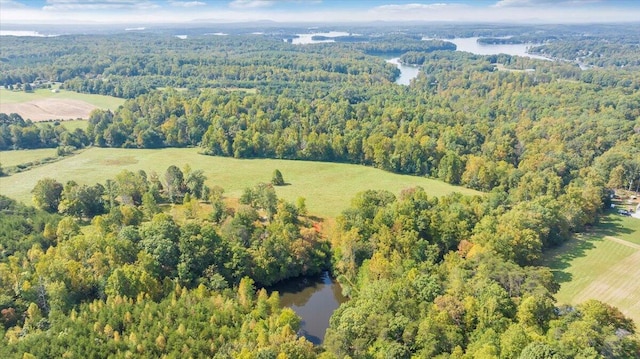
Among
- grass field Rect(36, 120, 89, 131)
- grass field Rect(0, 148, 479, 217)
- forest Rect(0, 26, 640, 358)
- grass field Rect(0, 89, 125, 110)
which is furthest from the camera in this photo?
grass field Rect(0, 89, 125, 110)

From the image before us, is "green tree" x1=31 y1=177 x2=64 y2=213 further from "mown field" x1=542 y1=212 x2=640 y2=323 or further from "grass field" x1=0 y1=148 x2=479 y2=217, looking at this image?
"mown field" x1=542 y1=212 x2=640 y2=323

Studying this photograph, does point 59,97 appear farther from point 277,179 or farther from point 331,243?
point 331,243

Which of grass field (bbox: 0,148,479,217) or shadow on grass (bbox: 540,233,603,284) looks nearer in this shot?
shadow on grass (bbox: 540,233,603,284)

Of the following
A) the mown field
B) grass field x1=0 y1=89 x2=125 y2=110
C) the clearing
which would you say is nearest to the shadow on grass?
the mown field

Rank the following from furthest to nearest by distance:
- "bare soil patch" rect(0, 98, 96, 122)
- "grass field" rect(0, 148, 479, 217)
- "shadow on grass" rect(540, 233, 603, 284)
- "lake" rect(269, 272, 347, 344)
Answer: "bare soil patch" rect(0, 98, 96, 122), "grass field" rect(0, 148, 479, 217), "shadow on grass" rect(540, 233, 603, 284), "lake" rect(269, 272, 347, 344)

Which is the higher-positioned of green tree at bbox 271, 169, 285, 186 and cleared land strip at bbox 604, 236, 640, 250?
green tree at bbox 271, 169, 285, 186

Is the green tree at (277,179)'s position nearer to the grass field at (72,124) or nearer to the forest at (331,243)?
the forest at (331,243)

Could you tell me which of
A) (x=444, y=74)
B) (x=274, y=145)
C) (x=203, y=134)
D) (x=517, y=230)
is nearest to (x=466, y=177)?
(x=517, y=230)
